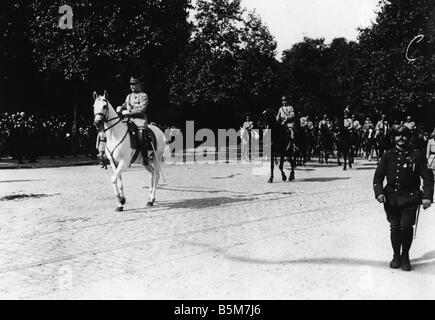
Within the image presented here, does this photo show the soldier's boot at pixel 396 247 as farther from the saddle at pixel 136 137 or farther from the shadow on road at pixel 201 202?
the saddle at pixel 136 137

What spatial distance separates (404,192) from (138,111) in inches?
286

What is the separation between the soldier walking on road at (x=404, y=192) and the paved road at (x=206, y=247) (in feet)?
1.15

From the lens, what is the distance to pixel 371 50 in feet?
155

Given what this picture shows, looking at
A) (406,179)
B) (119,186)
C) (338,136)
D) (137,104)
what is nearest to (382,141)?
(338,136)

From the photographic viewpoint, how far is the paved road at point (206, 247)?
19.6ft

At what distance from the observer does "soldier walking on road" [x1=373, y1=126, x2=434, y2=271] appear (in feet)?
22.0

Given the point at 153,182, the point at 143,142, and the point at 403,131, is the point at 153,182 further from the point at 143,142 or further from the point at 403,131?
the point at 403,131

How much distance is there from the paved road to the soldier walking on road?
0.35 metres

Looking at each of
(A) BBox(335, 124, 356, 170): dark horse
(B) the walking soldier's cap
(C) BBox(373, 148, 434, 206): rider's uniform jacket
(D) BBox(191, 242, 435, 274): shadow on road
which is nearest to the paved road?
(D) BBox(191, 242, 435, 274): shadow on road

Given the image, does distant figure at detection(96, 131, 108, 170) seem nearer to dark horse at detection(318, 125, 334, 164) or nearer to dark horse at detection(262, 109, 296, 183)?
dark horse at detection(262, 109, 296, 183)

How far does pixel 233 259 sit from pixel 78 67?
24.8 meters

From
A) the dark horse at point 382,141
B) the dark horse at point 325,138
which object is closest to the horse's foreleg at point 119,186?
the dark horse at point 382,141

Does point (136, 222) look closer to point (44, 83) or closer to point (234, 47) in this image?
point (44, 83)
